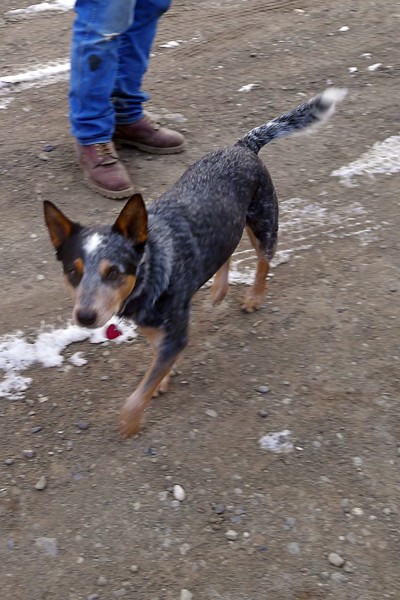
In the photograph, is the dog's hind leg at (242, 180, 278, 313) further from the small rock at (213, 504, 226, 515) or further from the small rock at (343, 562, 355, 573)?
the small rock at (343, 562, 355, 573)

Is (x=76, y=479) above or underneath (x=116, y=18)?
underneath

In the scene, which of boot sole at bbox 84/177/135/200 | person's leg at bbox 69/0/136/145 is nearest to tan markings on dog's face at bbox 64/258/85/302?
boot sole at bbox 84/177/135/200

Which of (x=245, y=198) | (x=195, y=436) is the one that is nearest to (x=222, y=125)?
(x=245, y=198)

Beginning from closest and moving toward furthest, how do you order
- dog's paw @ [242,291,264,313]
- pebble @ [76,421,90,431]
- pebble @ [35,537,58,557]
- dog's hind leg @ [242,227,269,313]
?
1. pebble @ [35,537,58,557]
2. pebble @ [76,421,90,431]
3. dog's hind leg @ [242,227,269,313]
4. dog's paw @ [242,291,264,313]

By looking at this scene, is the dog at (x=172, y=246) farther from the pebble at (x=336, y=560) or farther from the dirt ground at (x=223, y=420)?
the pebble at (x=336, y=560)

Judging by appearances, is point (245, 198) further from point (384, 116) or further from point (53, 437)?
point (384, 116)

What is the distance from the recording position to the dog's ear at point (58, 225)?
10.1 feet

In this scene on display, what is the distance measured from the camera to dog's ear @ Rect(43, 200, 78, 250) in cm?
307

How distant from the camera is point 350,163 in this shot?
554cm

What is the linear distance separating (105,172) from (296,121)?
152 centimetres

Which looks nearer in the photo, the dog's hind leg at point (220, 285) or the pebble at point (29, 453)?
the pebble at point (29, 453)

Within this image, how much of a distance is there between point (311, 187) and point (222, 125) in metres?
1.06

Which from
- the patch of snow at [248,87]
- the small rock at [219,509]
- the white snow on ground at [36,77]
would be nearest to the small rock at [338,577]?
the small rock at [219,509]

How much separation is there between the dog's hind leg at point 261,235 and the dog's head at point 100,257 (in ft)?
3.61
